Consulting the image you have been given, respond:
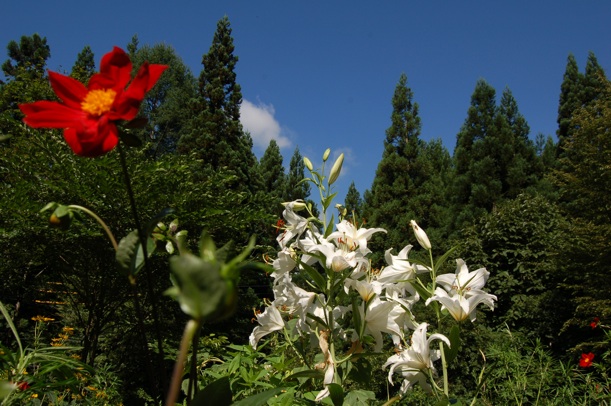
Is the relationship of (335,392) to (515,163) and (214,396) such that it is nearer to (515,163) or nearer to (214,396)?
(214,396)

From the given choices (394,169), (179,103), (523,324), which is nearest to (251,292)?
(523,324)

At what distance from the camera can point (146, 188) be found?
6.37 m

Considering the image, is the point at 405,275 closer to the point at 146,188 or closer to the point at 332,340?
the point at 332,340

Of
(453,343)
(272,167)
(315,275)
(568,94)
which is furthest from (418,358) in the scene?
(568,94)

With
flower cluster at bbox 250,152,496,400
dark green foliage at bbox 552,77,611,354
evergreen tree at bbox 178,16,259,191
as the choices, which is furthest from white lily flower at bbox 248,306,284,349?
evergreen tree at bbox 178,16,259,191

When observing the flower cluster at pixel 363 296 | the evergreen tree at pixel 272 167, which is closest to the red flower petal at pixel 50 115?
the flower cluster at pixel 363 296

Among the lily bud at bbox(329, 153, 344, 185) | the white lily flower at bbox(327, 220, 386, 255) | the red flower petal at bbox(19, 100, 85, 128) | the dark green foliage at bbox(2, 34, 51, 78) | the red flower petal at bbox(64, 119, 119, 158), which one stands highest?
the dark green foliage at bbox(2, 34, 51, 78)

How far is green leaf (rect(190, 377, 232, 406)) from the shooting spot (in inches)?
16.9

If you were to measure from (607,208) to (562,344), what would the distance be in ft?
7.14

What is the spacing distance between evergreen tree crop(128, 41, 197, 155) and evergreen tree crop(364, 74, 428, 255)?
374 inches

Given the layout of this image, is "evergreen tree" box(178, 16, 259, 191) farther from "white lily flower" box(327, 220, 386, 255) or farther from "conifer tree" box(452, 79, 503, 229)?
"white lily flower" box(327, 220, 386, 255)

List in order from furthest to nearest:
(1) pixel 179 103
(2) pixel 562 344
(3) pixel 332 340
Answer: (1) pixel 179 103, (2) pixel 562 344, (3) pixel 332 340

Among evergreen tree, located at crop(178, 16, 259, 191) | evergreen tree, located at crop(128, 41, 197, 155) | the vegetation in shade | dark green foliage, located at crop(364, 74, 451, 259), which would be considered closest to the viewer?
the vegetation in shade

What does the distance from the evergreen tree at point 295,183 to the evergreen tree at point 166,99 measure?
6454 mm
